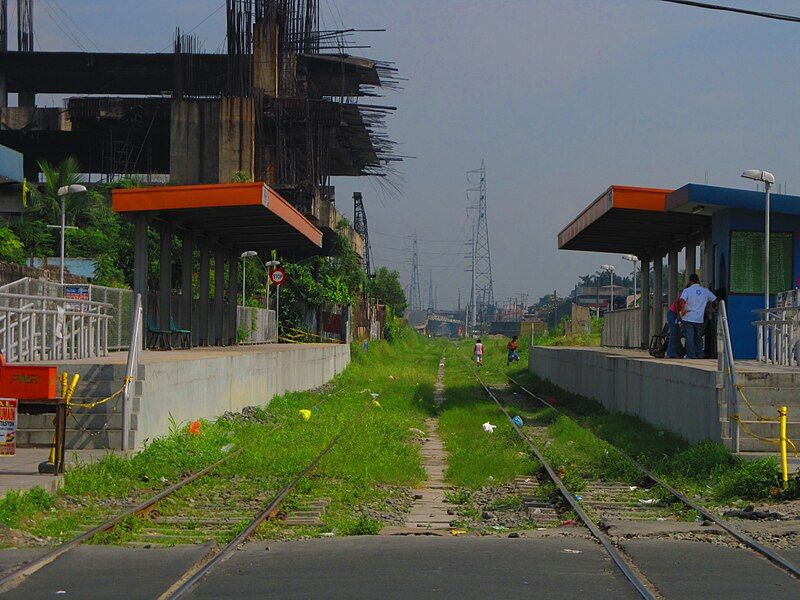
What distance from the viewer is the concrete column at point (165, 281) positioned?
26422 millimetres

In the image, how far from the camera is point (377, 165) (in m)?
63.7

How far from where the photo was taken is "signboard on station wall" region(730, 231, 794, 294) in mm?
22453

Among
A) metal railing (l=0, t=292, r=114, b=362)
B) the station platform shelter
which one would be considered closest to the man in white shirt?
the station platform shelter

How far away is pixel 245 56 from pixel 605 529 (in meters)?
47.7

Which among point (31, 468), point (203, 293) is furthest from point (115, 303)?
point (31, 468)

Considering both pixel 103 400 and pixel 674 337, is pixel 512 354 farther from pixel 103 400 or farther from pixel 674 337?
pixel 103 400

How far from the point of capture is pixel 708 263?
24688 mm

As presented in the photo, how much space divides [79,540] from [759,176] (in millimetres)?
17532

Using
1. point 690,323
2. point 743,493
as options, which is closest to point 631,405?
point 690,323

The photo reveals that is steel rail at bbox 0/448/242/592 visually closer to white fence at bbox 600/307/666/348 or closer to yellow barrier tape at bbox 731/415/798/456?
yellow barrier tape at bbox 731/415/798/456

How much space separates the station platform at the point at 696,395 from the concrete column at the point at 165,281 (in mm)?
10397

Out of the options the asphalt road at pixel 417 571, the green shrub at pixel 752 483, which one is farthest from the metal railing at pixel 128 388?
the green shrub at pixel 752 483

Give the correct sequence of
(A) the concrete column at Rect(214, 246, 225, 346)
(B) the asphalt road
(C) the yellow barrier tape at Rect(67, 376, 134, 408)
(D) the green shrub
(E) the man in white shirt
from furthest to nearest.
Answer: (A) the concrete column at Rect(214, 246, 225, 346), (E) the man in white shirt, (C) the yellow barrier tape at Rect(67, 376, 134, 408), (D) the green shrub, (B) the asphalt road

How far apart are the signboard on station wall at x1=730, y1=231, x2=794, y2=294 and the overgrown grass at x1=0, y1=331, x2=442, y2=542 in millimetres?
7112
